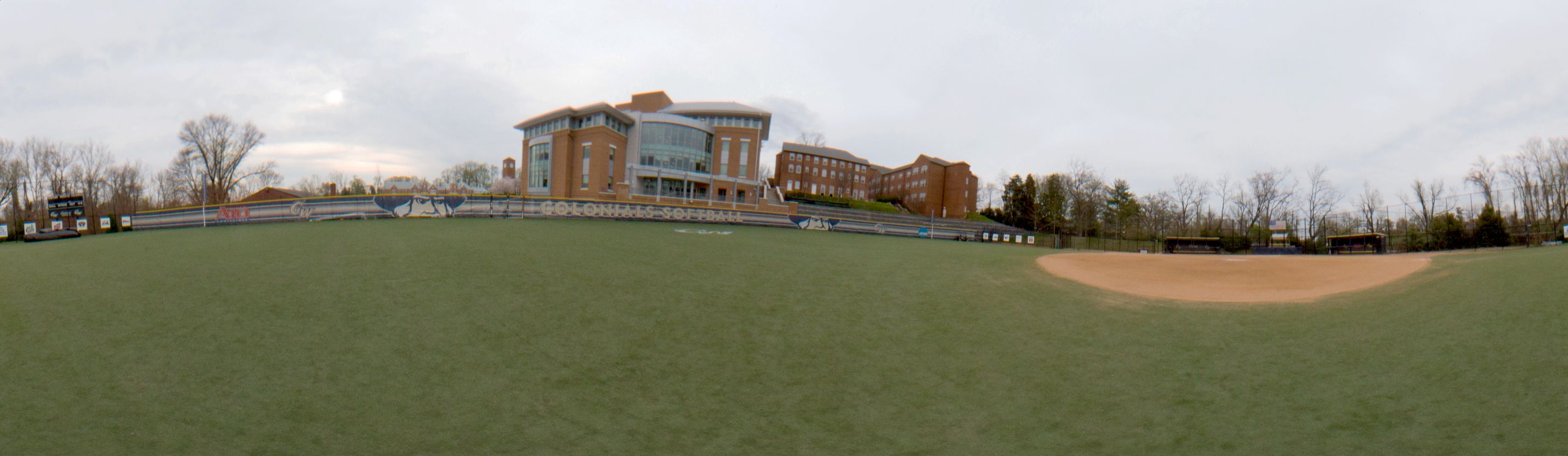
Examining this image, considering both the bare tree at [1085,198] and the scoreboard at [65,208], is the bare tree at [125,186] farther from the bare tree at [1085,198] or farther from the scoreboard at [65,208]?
the bare tree at [1085,198]

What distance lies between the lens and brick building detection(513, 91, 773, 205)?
53625mm

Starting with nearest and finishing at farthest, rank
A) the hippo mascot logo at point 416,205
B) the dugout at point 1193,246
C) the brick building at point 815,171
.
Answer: the hippo mascot logo at point 416,205 < the dugout at point 1193,246 < the brick building at point 815,171

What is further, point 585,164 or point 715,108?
point 715,108

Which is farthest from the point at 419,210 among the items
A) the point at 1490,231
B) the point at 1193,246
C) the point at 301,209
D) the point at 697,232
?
the point at 1490,231

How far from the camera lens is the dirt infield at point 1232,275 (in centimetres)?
1097

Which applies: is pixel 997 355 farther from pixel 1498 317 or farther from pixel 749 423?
pixel 1498 317

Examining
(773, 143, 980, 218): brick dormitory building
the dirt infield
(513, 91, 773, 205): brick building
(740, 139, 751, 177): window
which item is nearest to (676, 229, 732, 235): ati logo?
the dirt infield

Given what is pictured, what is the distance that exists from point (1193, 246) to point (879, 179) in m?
68.3

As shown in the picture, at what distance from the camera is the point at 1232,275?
13727 millimetres

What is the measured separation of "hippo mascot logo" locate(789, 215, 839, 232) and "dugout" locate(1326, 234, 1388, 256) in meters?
26.6

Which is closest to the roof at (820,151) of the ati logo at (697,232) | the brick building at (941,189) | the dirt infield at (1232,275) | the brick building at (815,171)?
the brick building at (815,171)

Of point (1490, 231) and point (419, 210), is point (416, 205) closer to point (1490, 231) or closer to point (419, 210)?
point (419, 210)

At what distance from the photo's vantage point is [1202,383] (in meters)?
6.37

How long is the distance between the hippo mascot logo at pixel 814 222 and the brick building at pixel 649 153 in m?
13.7
